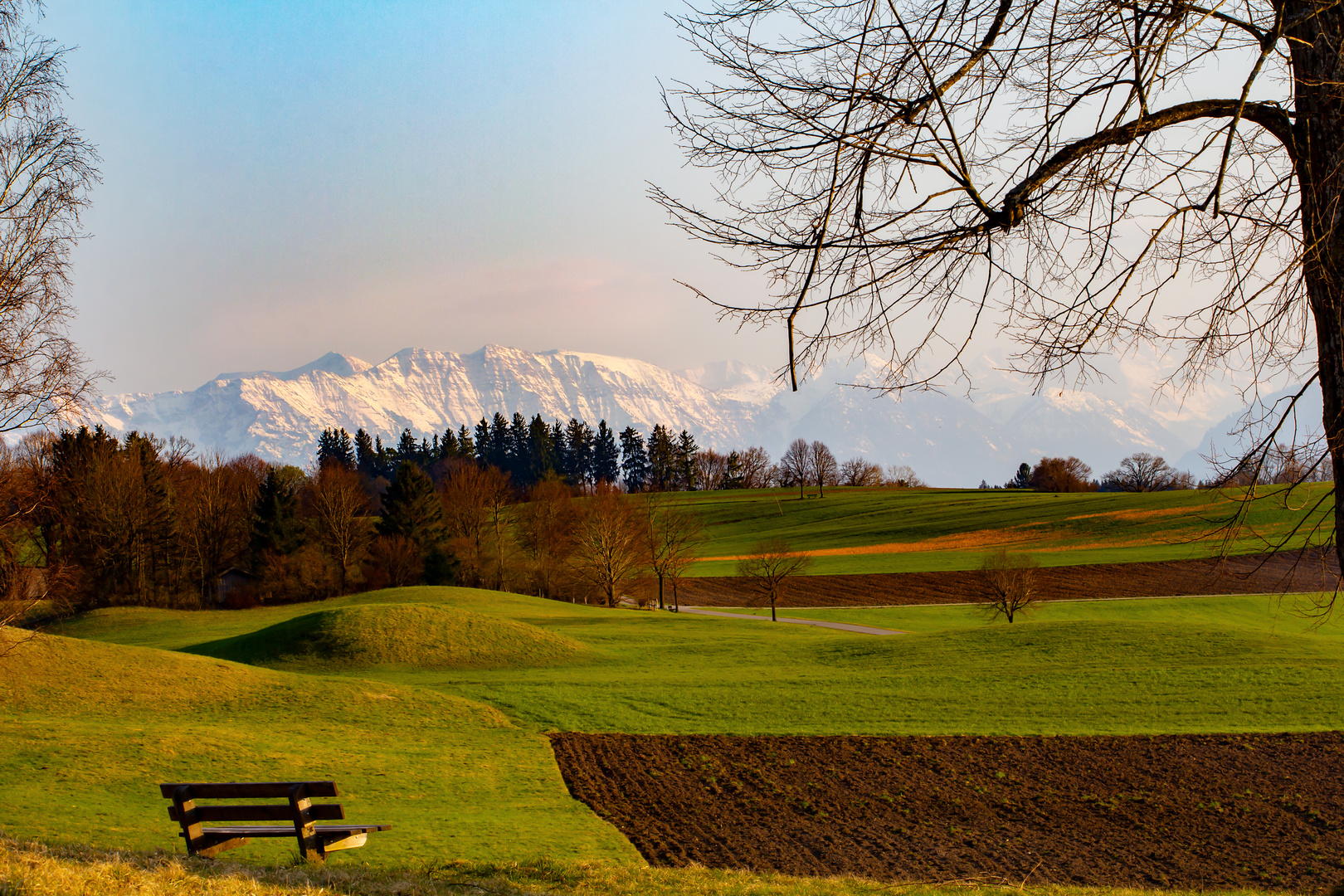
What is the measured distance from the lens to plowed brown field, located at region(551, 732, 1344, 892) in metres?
9.17

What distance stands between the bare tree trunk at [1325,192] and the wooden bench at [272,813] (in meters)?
7.59

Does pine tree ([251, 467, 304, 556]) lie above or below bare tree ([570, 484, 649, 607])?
above

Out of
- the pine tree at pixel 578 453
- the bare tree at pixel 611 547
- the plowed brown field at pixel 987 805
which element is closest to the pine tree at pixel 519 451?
the pine tree at pixel 578 453

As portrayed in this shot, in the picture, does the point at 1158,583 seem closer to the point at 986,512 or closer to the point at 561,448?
the point at 986,512

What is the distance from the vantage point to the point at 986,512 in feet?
259

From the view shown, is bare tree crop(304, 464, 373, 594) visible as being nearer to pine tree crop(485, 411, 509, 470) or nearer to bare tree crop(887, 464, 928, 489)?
pine tree crop(485, 411, 509, 470)

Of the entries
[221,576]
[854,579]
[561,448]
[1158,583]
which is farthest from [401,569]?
[561,448]

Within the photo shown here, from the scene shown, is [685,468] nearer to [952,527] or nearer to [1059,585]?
[952,527]

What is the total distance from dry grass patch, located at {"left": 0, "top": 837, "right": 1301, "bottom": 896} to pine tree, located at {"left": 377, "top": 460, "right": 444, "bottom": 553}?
52.7 m

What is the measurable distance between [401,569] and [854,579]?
31395mm

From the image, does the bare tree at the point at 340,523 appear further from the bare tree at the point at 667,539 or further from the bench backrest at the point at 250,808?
the bench backrest at the point at 250,808

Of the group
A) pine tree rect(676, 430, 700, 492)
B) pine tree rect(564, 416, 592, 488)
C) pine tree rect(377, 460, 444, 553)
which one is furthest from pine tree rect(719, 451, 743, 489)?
pine tree rect(377, 460, 444, 553)

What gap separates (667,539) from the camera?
4750cm

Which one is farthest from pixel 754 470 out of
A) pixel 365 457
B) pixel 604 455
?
pixel 365 457
